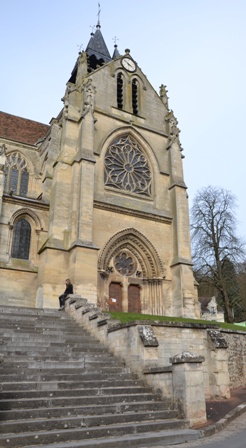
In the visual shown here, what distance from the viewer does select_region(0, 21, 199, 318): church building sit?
18.0 m

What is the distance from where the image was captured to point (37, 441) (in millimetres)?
5184

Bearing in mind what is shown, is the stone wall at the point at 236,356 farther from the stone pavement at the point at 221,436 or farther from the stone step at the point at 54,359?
the stone step at the point at 54,359

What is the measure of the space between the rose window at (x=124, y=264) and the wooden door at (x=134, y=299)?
3.00 feet

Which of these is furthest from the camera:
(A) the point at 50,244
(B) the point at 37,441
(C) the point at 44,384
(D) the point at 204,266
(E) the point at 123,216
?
(D) the point at 204,266

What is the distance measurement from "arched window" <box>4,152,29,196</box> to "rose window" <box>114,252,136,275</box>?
916 cm

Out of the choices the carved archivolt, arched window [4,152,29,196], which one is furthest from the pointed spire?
the carved archivolt

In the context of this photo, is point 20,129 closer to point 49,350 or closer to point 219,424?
point 49,350

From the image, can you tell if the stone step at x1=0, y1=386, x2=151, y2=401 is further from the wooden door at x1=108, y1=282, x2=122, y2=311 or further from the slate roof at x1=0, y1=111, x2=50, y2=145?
the slate roof at x1=0, y1=111, x2=50, y2=145

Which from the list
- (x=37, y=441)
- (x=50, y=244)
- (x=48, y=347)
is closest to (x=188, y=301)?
(x=50, y=244)

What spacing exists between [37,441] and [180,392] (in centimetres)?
297

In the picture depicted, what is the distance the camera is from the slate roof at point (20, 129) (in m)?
27.1

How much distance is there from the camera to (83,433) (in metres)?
5.57

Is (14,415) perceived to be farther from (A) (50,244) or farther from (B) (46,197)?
(B) (46,197)

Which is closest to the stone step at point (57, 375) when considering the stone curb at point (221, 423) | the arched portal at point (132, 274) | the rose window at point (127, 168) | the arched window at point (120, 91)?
the stone curb at point (221, 423)
